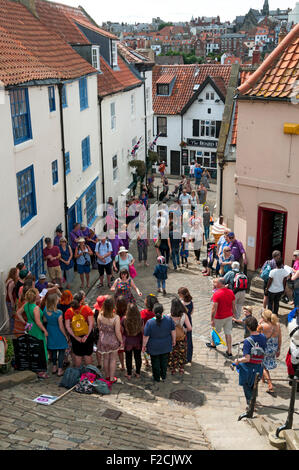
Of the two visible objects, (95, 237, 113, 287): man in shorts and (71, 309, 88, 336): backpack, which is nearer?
(71, 309, 88, 336): backpack

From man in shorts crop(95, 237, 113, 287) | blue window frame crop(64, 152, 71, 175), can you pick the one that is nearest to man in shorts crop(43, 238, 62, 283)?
man in shorts crop(95, 237, 113, 287)

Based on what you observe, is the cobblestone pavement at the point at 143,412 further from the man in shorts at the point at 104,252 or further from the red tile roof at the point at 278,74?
the red tile roof at the point at 278,74

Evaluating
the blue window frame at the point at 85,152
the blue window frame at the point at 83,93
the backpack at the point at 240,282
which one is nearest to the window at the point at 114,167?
the blue window frame at the point at 85,152

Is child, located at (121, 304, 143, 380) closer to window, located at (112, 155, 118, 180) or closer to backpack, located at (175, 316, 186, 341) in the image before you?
backpack, located at (175, 316, 186, 341)

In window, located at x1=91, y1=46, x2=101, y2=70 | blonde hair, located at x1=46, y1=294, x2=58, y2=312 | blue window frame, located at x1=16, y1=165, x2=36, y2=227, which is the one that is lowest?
blonde hair, located at x1=46, y1=294, x2=58, y2=312

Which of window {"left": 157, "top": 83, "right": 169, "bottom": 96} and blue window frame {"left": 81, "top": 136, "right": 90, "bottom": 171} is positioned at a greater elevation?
A: window {"left": 157, "top": 83, "right": 169, "bottom": 96}

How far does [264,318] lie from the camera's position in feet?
28.4

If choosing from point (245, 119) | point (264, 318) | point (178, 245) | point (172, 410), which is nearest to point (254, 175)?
point (245, 119)

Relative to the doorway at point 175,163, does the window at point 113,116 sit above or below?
above

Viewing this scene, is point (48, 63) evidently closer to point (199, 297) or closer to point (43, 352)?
point (199, 297)

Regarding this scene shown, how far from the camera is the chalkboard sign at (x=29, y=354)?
28.0ft

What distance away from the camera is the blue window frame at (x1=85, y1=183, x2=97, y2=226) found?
2066 centimetres

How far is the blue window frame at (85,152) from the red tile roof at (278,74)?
7.87 meters

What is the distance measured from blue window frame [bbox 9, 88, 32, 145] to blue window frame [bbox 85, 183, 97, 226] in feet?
25.3
